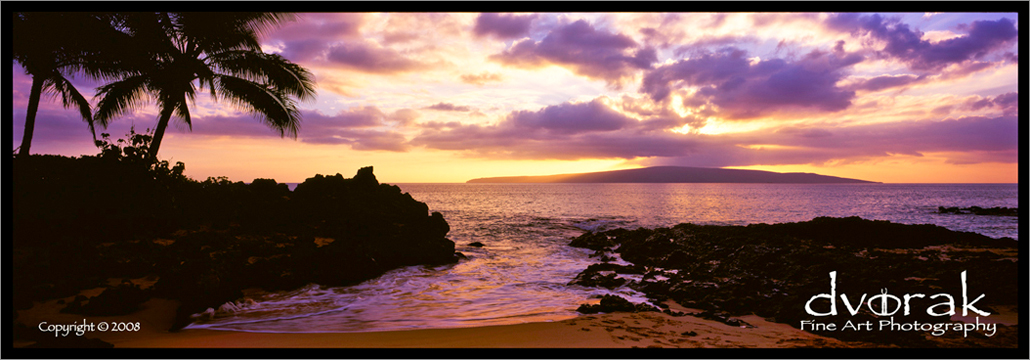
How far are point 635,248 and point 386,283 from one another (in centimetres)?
1022

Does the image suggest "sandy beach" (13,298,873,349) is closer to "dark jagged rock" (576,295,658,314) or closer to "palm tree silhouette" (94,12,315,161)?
"dark jagged rock" (576,295,658,314)

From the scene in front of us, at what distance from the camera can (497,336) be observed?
241 inches

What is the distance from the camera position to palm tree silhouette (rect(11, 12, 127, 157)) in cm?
891

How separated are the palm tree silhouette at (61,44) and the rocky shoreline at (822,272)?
12469 mm

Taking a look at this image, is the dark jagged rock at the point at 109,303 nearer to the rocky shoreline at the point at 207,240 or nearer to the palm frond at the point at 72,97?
the rocky shoreline at the point at 207,240

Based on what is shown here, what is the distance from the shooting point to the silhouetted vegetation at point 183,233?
7.24m

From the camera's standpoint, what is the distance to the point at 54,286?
6797 mm

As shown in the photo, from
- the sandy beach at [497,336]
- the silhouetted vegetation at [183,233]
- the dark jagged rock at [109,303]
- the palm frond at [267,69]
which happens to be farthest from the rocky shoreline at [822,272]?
the palm frond at [267,69]

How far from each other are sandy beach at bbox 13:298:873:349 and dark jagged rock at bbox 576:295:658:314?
519mm

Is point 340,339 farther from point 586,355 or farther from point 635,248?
point 635,248

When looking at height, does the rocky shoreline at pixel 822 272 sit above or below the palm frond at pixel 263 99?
below

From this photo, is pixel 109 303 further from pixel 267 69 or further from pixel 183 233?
pixel 267 69

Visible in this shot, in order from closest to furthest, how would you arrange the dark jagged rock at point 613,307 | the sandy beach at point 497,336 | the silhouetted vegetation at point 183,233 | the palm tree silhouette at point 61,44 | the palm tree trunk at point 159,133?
the sandy beach at point 497,336
the silhouetted vegetation at point 183,233
the dark jagged rock at point 613,307
the palm tree silhouette at point 61,44
the palm tree trunk at point 159,133

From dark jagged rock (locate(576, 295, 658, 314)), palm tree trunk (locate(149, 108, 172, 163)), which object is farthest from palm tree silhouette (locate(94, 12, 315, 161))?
dark jagged rock (locate(576, 295, 658, 314))
